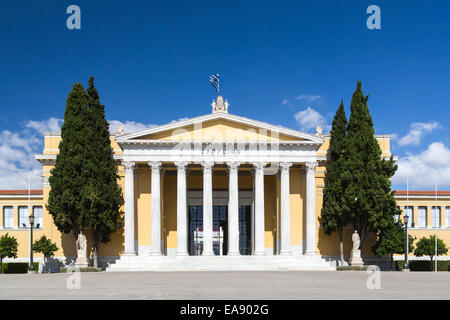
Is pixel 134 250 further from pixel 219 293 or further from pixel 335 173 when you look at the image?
pixel 219 293

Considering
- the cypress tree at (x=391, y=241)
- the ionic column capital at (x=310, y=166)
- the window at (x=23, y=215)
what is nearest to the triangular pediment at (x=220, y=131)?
the ionic column capital at (x=310, y=166)

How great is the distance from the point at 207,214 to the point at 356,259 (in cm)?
1342

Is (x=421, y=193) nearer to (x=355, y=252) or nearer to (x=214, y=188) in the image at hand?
(x=355, y=252)

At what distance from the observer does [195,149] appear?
4925cm

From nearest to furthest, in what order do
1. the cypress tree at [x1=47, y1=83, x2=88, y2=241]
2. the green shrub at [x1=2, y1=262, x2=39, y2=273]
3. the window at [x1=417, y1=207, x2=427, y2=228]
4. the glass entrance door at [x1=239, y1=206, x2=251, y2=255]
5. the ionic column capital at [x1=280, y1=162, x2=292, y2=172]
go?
the cypress tree at [x1=47, y1=83, x2=88, y2=241], the green shrub at [x1=2, y1=262, x2=39, y2=273], the ionic column capital at [x1=280, y1=162, x2=292, y2=172], the glass entrance door at [x1=239, y1=206, x2=251, y2=255], the window at [x1=417, y1=207, x2=427, y2=228]

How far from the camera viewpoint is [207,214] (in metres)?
48.7

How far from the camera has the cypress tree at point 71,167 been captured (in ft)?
148

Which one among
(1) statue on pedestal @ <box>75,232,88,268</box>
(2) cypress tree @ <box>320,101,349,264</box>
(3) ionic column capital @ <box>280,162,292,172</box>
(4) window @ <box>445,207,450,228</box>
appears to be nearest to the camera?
(1) statue on pedestal @ <box>75,232,88,268</box>

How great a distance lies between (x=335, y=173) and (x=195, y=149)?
1250cm

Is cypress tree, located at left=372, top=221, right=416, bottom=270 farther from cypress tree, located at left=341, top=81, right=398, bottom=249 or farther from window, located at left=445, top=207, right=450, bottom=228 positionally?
window, located at left=445, top=207, right=450, bottom=228

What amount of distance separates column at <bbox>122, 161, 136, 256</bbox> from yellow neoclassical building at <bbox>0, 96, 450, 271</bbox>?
88 mm

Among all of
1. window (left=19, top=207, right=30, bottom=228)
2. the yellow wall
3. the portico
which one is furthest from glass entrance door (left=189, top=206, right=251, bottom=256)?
window (left=19, top=207, right=30, bottom=228)

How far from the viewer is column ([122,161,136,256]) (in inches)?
1911
